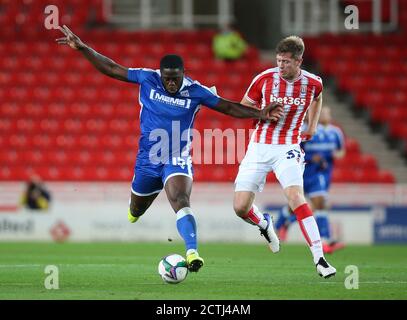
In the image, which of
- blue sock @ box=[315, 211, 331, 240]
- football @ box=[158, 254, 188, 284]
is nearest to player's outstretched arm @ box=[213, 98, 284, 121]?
football @ box=[158, 254, 188, 284]

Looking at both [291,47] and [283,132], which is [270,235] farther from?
[291,47]

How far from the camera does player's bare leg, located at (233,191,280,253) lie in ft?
34.7

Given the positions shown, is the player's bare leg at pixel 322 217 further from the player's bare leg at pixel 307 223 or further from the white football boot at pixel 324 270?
the white football boot at pixel 324 270

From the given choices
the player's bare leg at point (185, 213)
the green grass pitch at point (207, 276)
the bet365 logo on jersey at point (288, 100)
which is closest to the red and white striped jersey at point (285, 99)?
the bet365 logo on jersey at point (288, 100)

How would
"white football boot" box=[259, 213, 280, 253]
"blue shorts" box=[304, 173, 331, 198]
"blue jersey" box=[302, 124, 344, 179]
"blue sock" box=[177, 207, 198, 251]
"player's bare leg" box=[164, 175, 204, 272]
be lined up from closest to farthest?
"player's bare leg" box=[164, 175, 204, 272], "blue sock" box=[177, 207, 198, 251], "white football boot" box=[259, 213, 280, 253], "blue shorts" box=[304, 173, 331, 198], "blue jersey" box=[302, 124, 344, 179]

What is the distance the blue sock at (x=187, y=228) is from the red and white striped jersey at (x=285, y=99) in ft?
4.38

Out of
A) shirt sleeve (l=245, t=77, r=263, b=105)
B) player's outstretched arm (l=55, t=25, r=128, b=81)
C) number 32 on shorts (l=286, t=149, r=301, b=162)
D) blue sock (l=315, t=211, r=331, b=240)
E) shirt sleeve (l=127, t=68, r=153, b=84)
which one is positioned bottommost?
blue sock (l=315, t=211, r=331, b=240)

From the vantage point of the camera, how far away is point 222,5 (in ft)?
89.4

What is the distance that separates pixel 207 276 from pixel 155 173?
130 cm

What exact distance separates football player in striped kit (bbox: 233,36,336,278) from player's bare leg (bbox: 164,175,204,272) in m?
0.82

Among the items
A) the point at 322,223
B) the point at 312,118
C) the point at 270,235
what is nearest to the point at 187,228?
the point at 270,235

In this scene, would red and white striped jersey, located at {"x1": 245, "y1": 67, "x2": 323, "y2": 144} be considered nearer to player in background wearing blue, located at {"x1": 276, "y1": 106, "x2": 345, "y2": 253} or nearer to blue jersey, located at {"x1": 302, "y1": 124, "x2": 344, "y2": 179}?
player in background wearing blue, located at {"x1": 276, "y1": 106, "x2": 345, "y2": 253}

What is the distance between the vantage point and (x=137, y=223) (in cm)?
2017
